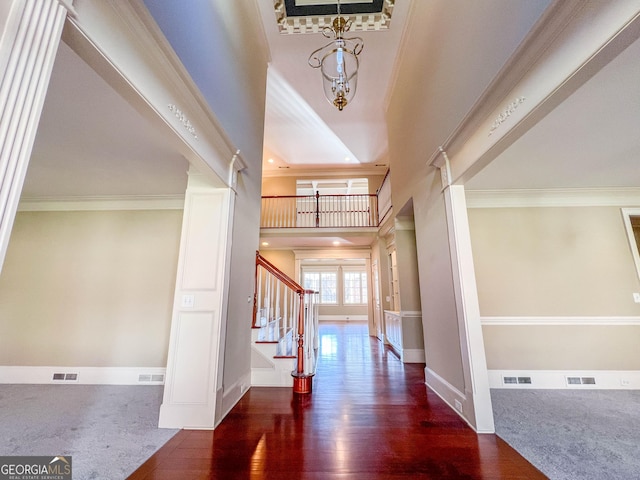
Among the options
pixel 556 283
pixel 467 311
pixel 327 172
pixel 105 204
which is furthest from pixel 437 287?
pixel 327 172

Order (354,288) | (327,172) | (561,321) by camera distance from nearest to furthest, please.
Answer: (561,321)
(327,172)
(354,288)

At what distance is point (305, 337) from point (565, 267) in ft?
11.7

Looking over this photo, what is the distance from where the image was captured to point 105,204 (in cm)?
→ 382

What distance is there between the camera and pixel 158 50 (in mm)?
1364

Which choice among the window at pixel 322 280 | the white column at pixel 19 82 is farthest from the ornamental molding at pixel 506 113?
the window at pixel 322 280

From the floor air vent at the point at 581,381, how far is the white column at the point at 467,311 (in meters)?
1.82

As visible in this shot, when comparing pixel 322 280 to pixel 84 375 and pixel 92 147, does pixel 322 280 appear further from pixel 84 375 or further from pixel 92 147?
pixel 92 147

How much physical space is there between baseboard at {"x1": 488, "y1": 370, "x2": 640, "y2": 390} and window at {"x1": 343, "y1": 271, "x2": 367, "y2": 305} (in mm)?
7775

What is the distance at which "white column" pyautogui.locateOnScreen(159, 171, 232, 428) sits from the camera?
2.19 metres

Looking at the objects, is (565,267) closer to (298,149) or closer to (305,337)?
Answer: (305,337)

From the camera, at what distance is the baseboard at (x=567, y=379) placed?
3086 millimetres

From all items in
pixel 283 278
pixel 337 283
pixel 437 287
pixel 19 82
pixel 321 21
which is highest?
pixel 321 21

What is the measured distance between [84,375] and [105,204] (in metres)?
2.35

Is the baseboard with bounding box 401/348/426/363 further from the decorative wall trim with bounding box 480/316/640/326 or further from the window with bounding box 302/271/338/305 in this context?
the window with bounding box 302/271/338/305
